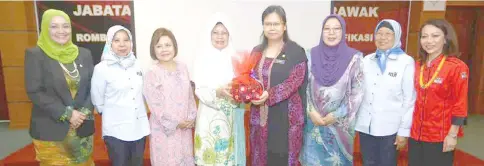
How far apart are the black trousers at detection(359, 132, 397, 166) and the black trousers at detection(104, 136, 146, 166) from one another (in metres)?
1.54

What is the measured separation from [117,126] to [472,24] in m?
6.08

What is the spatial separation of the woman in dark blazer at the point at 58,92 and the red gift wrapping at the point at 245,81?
0.97 metres

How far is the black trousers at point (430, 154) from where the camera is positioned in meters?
2.17

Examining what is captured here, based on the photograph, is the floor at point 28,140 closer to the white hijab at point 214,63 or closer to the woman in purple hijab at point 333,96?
the woman in purple hijab at point 333,96

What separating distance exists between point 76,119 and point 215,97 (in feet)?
2.97

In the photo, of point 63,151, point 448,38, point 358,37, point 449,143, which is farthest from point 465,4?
point 63,151

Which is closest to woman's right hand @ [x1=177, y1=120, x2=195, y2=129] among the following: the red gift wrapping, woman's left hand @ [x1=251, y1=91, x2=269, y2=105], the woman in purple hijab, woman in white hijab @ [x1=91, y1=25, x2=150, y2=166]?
woman in white hijab @ [x1=91, y1=25, x2=150, y2=166]

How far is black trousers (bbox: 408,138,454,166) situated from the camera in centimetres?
217

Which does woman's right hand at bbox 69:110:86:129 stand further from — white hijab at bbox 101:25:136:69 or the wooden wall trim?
the wooden wall trim

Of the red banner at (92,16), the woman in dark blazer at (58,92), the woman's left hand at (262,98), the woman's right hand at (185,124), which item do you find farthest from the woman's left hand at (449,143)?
the red banner at (92,16)

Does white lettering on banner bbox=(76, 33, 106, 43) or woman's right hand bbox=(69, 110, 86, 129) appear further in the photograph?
white lettering on banner bbox=(76, 33, 106, 43)

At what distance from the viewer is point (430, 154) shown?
2.19 m

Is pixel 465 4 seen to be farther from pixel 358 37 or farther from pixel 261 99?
pixel 261 99

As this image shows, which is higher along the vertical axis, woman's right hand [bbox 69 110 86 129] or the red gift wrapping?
the red gift wrapping
